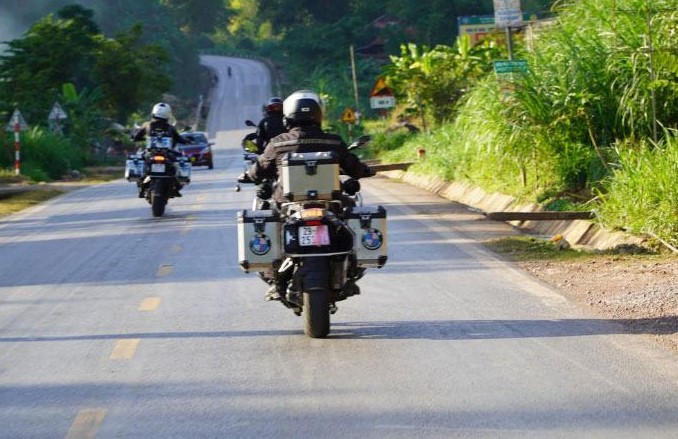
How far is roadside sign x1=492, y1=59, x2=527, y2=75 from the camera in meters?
21.2

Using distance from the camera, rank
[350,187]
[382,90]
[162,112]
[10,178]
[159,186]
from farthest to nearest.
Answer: [382,90] → [10,178] → [162,112] → [159,186] → [350,187]

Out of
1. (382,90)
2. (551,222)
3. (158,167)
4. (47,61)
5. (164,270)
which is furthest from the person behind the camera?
(47,61)

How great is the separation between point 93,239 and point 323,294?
33.1 ft

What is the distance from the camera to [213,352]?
9812 millimetres

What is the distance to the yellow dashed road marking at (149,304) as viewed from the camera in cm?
1223

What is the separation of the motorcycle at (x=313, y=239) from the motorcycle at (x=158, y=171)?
41.0 feet

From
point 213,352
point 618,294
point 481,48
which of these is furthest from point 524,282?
point 481,48

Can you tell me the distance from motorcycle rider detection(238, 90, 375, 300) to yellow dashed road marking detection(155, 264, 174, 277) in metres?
4.19

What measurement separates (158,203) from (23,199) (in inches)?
380

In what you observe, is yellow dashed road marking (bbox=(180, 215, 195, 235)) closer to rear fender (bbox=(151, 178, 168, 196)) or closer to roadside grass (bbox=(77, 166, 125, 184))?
rear fender (bbox=(151, 178, 168, 196))

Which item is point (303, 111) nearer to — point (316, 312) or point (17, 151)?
point (316, 312)

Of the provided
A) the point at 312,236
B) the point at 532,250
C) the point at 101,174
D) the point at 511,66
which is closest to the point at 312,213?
the point at 312,236

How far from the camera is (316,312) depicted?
1005cm

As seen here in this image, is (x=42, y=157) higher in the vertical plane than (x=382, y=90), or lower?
lower
